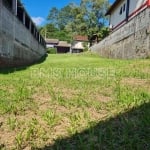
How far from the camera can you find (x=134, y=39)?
54.5 ft

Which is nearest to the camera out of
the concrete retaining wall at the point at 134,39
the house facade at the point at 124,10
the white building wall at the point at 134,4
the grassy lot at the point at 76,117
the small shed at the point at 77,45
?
the grassy lot at the point at 76,117

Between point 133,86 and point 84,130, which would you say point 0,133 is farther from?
point 133,86

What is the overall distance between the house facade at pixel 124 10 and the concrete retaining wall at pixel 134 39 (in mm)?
2096

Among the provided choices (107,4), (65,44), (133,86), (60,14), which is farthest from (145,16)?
(60,14)

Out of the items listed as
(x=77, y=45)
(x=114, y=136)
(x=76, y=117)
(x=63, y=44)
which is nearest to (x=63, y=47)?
(x=63, y=44)

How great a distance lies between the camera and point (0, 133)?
4.25 metres

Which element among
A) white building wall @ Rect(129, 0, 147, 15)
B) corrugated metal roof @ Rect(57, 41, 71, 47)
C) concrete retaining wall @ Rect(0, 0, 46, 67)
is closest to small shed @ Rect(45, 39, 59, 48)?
corrugated metal roof @ Rect(57, 41, 71, 47)

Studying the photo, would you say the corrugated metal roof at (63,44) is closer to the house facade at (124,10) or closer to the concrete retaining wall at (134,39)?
the house facade at (124,10)

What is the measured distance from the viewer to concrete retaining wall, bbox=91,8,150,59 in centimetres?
1459

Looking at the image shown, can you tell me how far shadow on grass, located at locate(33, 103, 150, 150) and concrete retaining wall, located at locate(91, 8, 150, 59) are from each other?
10075 mm

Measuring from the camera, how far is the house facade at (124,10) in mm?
21309

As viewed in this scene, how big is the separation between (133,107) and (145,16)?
10566mm

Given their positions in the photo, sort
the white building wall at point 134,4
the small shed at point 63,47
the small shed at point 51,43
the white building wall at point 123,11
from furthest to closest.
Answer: the small shed at point 51,43
the small shed at point 63,47
the white building wall at point 123,11
the white building wall at point 134,4

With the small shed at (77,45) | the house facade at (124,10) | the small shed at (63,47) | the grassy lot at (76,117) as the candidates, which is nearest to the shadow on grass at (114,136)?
the grassy lot at (76,117)
